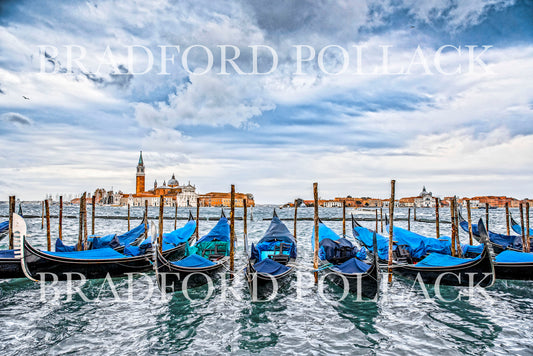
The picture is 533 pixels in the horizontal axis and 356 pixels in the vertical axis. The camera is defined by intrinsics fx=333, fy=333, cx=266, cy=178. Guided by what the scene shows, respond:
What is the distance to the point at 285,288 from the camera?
7.04 metres

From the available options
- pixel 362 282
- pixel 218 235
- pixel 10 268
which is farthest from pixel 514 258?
pixel 10 268

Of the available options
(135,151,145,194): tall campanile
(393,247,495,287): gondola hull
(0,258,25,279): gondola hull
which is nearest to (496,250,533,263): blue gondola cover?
(393,247,495,287): gondola hull

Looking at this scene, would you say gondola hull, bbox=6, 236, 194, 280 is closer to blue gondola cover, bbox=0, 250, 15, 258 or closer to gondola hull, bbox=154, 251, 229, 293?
blue gondola cover, bbox=0, 250, 15, 258

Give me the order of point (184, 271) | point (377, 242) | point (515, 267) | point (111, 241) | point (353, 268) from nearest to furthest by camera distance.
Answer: point (184, 271)
point (353, 268)
point (515, 267)
point (377, 242)
point (111, 241)

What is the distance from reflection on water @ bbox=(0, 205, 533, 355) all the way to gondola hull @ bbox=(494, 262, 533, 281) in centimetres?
27

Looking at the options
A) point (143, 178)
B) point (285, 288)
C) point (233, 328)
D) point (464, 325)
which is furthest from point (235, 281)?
point (143, 178)

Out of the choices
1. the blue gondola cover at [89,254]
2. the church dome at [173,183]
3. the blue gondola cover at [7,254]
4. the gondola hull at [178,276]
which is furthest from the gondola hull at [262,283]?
the church dome at [173,183]

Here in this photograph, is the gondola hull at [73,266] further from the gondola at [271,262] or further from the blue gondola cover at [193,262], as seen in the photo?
the gondola at [271,262]

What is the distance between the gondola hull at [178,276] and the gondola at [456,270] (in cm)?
420

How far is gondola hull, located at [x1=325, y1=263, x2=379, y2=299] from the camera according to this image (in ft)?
19.7

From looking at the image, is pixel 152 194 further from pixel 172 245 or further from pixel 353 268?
pixel 353 268

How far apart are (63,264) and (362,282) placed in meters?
5.95

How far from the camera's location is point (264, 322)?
529 centimetres

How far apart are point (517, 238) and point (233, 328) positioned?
408 inches
